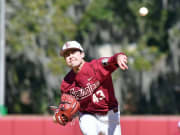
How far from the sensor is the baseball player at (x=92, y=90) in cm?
561

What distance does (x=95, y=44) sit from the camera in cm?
1875

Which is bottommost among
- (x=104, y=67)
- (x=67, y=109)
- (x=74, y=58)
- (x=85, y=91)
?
(x=67, y=109)

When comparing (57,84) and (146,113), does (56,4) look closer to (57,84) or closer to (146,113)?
(57,84)

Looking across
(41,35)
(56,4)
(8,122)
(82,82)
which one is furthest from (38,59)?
(82,82)

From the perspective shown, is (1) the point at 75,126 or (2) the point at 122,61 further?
(1) the point at 75,126

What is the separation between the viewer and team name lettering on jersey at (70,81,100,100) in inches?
222

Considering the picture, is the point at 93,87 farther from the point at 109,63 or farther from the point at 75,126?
the point at 75,126

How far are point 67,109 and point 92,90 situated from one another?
1.17 ft

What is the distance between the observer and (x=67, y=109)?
18.4 ft

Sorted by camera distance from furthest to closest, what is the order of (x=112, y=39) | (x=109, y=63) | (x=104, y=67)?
1. (x=112, y=39)
2. (x=104, y=67)
3. (x=109, y=63)

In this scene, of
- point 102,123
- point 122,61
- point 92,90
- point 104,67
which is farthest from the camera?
point 102,123

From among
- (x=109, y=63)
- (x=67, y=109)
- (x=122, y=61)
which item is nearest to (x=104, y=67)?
(x=109, y=63)

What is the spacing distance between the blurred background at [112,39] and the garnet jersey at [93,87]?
11.9 m

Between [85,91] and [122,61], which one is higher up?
[122,61]
